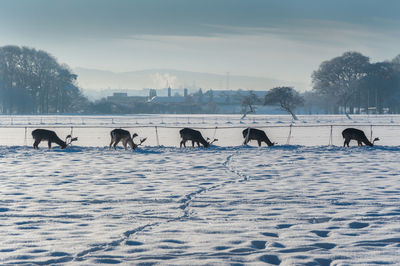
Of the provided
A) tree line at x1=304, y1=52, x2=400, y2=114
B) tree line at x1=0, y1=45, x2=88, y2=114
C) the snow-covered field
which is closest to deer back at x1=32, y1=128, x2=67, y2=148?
the snow-covered field

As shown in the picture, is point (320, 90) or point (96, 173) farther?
point (320, 90)

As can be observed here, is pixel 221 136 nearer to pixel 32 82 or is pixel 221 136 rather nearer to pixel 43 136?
pixel 43 136

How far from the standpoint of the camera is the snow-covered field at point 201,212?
26.9 feet

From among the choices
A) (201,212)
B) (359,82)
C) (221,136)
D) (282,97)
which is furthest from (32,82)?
(201,212)

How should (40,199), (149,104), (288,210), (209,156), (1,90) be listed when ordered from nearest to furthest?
(288,210) → (40,199) → (209,156) → (1,90) → (149,104)

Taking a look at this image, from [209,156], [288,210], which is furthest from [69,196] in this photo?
[209,156]

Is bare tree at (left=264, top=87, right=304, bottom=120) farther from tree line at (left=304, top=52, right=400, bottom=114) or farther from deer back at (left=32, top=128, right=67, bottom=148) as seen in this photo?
deer back at (left=32, top=128, right=67, bottom=148)

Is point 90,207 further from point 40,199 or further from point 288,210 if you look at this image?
point 288,210

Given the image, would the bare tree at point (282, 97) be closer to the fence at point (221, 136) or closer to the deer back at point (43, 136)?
the fence at point (221, 136)

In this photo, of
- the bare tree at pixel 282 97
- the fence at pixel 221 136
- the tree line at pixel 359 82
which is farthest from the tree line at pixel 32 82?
the fence at pixel 221 136

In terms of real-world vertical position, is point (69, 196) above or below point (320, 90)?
below

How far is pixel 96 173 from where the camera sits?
17.8m

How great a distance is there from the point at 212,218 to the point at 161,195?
9.78ft

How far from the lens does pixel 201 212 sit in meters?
11.2
